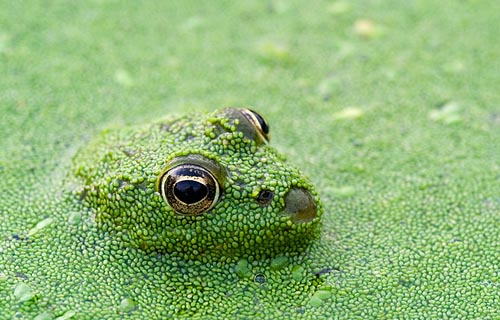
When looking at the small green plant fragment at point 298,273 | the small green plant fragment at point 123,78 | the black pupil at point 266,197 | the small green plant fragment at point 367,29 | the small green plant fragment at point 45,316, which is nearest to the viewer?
the small green plant fragment at point 45,316

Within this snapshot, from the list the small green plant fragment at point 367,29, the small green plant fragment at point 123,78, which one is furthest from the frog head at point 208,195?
the small green plant fragment at point 367,29

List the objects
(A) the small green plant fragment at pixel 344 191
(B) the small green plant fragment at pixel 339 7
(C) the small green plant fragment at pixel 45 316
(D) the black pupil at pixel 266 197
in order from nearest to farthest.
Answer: (C) the small green plant fragment at pixel 45 316 < (D) the black pupil at pixel 266 197 < (A) the small green plant fragment at pixel 344 191 < (B) the small green plant fragment at pixel 339 7

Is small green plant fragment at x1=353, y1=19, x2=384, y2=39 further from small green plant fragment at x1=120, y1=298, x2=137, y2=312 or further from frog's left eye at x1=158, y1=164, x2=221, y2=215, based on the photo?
small green plant fragment at x1=120, y1=298, x2=137, y2=312

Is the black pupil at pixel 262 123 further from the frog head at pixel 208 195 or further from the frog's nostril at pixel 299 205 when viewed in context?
the frog's nostril at pixel 299 205

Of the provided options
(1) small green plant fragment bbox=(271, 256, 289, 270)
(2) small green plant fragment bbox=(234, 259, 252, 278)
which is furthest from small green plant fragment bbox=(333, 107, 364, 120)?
(2) small green plant fragment bbox=(234, 259, 252, 278)

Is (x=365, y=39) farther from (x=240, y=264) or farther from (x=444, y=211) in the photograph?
(x=240, y=264)

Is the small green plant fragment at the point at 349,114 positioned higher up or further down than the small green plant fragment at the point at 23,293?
further down

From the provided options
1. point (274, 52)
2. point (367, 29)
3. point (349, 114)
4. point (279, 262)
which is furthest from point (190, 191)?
point (367, 29)

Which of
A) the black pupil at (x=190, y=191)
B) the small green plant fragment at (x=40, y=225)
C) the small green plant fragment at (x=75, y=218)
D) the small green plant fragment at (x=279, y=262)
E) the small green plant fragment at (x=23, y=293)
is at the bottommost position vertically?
the small green plant fragment at (x=279, y=262)
